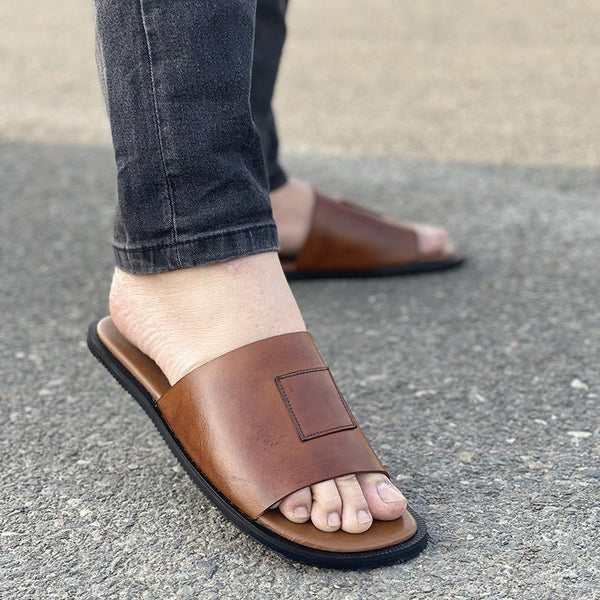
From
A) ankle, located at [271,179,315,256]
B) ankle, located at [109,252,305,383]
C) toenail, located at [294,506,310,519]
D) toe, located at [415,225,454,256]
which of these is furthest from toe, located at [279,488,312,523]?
toe, located at [415,225,454,256]

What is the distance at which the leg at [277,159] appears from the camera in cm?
182

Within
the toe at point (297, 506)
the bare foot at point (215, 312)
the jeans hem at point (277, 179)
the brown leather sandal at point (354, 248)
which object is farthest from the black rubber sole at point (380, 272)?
the toe at point (297, 506)

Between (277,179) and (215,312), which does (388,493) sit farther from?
(277,179)

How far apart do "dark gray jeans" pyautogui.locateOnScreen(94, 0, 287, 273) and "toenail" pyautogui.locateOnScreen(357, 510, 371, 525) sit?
362 millimetres

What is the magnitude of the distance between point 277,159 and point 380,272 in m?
0.34

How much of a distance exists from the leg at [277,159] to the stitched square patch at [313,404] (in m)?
0.69

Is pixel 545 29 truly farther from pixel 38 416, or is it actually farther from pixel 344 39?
pixel 38 416

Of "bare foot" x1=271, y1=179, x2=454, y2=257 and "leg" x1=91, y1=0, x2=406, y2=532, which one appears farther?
"bare foot" x1=271, y1=179, x2=454, y2=257

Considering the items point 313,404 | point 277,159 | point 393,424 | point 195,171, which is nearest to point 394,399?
point 393,424

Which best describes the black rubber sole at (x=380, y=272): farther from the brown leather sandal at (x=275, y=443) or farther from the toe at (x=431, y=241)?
the brown leather sandal at (x=275, y=443)

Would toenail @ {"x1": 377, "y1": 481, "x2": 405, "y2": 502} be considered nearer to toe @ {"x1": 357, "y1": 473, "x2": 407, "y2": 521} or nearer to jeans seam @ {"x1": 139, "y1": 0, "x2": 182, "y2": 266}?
toe @ {"x1": 357, "y1": 473, "x2": 407, "y2": 521}

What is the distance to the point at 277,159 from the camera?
1.96 metres

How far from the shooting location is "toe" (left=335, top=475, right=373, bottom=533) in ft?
3.57

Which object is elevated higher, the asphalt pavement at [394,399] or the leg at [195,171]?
the leg at [195,171]
